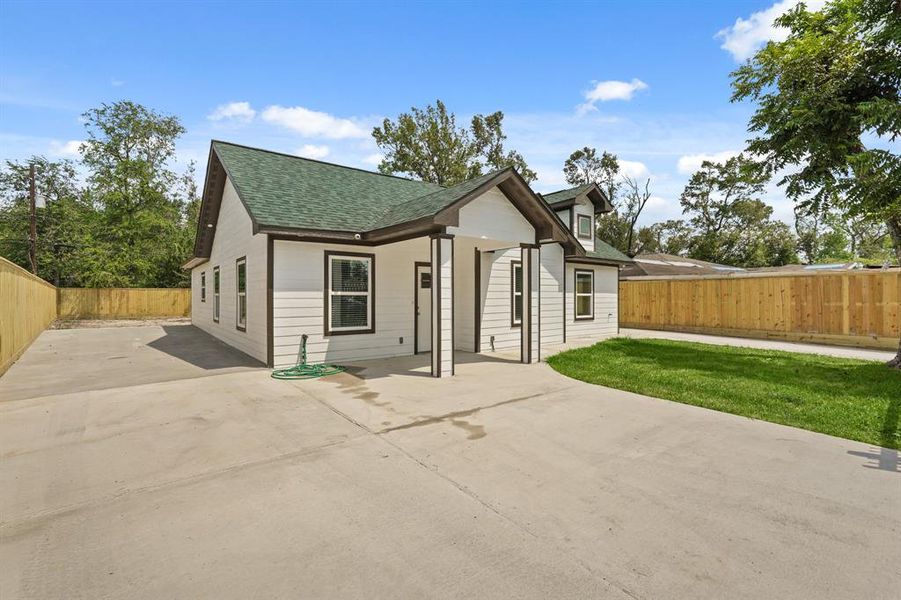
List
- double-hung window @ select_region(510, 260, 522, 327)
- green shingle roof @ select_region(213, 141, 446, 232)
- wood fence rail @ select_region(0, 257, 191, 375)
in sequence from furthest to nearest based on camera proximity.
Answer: wood fence rail @ select_region(0, 257, 191, 375) < double-hung window @ select_region(510, 260, 522, 327) < green shingle roof @ select_region(213, 141, 446, 232)

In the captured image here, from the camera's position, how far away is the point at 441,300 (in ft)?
24.4

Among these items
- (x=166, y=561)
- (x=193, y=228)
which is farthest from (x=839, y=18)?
(x=193, y=228)

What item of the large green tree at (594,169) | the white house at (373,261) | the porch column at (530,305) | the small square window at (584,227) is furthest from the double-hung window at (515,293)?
the large green tree at (594,169)

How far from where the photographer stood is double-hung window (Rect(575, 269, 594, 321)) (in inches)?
535

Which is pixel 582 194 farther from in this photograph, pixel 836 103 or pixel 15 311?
pixel 15 311

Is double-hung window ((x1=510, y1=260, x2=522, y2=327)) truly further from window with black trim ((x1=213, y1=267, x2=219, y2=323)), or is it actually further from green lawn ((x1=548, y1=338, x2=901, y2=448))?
window with black trim ((x1=213, y1=267, x2=219, y2=323))

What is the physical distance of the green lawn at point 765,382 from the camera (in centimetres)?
507

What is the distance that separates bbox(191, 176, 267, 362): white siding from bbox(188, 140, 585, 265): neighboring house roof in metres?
0.71

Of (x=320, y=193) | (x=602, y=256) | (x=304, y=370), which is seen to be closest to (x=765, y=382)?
(x=602, y=256)

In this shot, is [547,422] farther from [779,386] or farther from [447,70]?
[447,70]

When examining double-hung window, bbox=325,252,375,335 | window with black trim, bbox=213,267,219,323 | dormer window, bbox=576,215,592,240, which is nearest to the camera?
double-hung window, bbox=325,252,375,335

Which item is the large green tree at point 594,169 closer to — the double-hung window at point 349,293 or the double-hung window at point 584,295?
the double-hung window at point 584,295

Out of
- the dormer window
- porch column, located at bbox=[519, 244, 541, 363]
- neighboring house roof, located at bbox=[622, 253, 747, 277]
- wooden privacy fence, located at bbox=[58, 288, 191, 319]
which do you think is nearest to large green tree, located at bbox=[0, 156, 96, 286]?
wooden privacy fence, located at bbox=[58, 288, 191, 319]

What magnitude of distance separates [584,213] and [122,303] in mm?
25998
